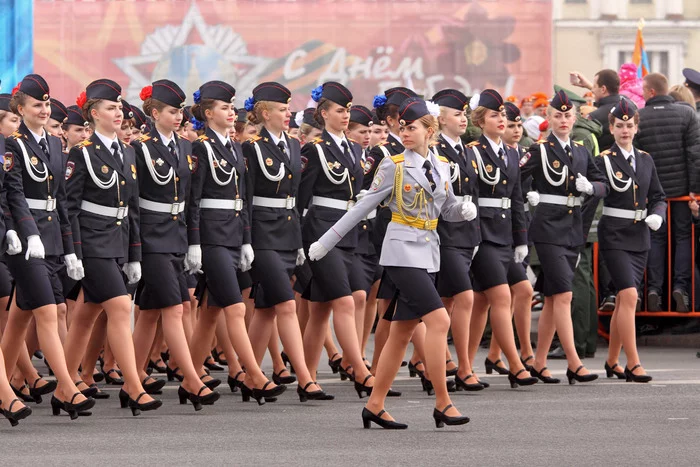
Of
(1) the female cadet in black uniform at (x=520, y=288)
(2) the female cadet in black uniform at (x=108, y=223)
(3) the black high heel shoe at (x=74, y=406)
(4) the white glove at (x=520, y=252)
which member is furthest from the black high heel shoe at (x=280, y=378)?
(3) the black high heel shoe at (x=74, y=406)

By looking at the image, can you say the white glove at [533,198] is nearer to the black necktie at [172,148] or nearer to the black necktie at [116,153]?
the black necktie at [172,148]

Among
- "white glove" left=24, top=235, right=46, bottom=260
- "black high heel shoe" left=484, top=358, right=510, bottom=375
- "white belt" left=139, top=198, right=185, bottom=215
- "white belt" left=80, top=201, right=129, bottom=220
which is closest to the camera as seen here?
"white glove" left=24, top=235, right=46, bottom=260

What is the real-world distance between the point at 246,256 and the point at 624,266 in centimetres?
279

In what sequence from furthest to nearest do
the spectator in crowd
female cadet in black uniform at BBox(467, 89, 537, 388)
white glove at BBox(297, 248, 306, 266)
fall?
the spectator in crowd → female cadet in black uniform at BBox(467, 89, 537, 388) → white glove at BBox(297, 248, 306, 266)

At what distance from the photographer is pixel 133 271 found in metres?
10.0

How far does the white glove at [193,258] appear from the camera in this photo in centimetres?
Result: 1031

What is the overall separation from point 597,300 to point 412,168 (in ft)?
19.6

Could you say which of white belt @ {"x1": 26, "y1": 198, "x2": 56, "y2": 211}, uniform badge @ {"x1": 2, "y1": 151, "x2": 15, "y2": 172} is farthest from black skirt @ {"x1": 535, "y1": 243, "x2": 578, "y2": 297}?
uniform badge @ {"x1": 2, "y1": 151, "x2": 15, "y2": 172}

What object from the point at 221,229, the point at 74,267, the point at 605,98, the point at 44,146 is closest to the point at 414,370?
the point at 221,229

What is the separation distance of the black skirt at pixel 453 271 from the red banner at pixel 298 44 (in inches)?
650

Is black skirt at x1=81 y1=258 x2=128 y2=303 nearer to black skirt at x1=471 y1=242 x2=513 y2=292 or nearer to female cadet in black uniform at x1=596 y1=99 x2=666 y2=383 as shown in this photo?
black skirt at x1=471 y1=242 x2=513 y2=292

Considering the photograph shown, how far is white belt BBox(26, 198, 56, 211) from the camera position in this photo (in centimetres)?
997

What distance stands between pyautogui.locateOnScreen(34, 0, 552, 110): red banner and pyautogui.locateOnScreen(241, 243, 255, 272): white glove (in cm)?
1668

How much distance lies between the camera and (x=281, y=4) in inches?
1121
